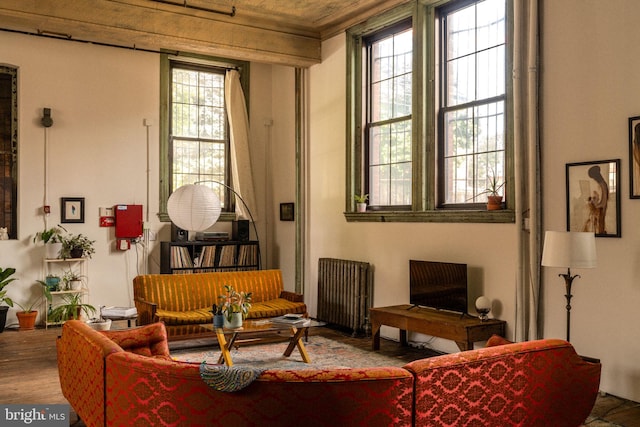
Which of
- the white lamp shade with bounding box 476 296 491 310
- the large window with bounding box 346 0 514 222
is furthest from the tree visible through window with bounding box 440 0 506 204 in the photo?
the white lamp shade with bounding box 476 296 491 310

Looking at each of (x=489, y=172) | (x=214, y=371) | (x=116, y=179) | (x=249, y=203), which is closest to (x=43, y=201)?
(x=116, y=179)

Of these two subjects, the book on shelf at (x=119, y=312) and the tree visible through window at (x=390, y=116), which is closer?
the book on shelf at (x=119, y=312)

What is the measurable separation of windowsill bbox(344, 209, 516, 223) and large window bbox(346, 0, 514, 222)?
1 cm

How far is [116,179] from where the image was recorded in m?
8.41

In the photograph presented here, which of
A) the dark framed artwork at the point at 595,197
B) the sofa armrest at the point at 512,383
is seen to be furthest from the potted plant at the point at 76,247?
the sofa armrest at the point at 512,383

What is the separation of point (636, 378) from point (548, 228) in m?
1.35

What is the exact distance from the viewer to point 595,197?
4871mm

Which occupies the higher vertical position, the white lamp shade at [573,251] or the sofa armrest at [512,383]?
the white lamp shade at [573,251]

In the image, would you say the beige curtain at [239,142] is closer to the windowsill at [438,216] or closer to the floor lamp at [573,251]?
→ the windowsill at [438,216]

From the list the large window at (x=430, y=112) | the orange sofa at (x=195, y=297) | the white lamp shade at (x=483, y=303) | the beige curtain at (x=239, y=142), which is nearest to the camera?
the white lamp shade at (x=483, y=303)

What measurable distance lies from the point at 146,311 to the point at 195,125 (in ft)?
11.9

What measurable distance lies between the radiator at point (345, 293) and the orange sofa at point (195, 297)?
2.15 feet

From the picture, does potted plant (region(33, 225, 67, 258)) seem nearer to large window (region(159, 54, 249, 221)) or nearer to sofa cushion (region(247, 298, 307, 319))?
large window (region(159, 54, 249, 221))

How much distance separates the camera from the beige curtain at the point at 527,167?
17.3ft
